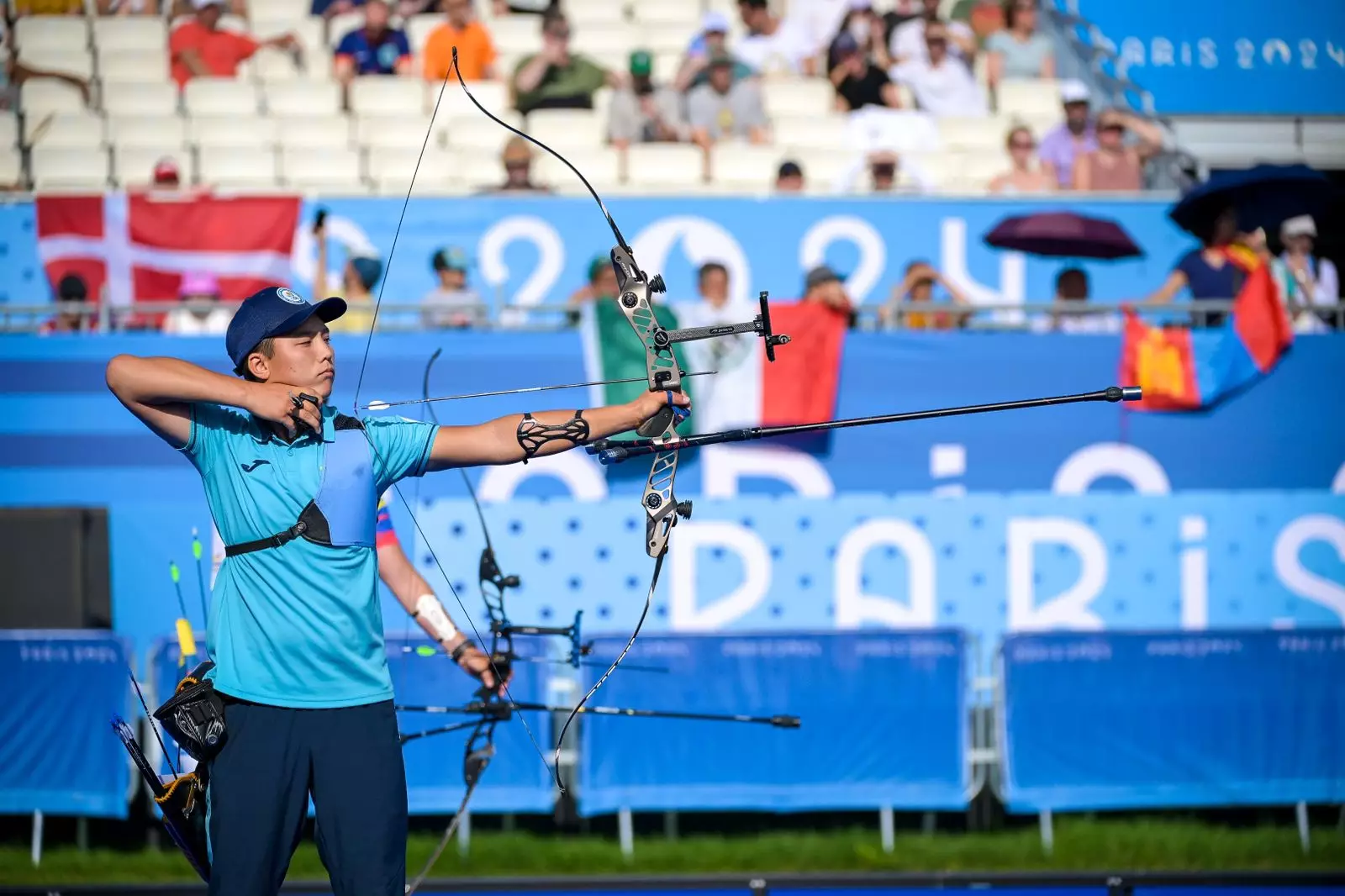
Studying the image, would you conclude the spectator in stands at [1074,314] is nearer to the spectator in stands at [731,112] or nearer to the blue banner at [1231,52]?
the spectator in stands at [731,112]

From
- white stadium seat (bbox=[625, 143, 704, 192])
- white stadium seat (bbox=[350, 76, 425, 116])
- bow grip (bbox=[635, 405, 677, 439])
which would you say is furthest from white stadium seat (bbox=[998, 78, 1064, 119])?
bow grip (bbox=[635, 405, 677, 439])

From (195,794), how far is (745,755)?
421 centimetres

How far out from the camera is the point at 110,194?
10.2 meters

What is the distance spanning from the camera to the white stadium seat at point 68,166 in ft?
39.1

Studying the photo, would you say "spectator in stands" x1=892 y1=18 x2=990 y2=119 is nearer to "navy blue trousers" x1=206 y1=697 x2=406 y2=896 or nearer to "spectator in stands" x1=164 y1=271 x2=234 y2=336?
"spectator in stands" x1=164 y1=271 x2=234 y2=336

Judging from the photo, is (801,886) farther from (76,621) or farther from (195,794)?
(76,621)

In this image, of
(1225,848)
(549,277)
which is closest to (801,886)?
(1225,848)

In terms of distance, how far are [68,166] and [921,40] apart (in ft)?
22.0

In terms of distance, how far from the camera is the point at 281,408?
389 cm

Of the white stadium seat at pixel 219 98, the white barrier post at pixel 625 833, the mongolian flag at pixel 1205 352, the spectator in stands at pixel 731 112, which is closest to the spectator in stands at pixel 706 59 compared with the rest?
the spectator in stands at pixel 731 112

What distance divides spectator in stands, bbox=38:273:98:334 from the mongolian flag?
6476mm

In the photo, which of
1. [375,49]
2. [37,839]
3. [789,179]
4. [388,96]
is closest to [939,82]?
[789,179]

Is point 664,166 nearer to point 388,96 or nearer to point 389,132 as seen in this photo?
point 389,132

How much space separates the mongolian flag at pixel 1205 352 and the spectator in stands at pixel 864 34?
4.09 metres
